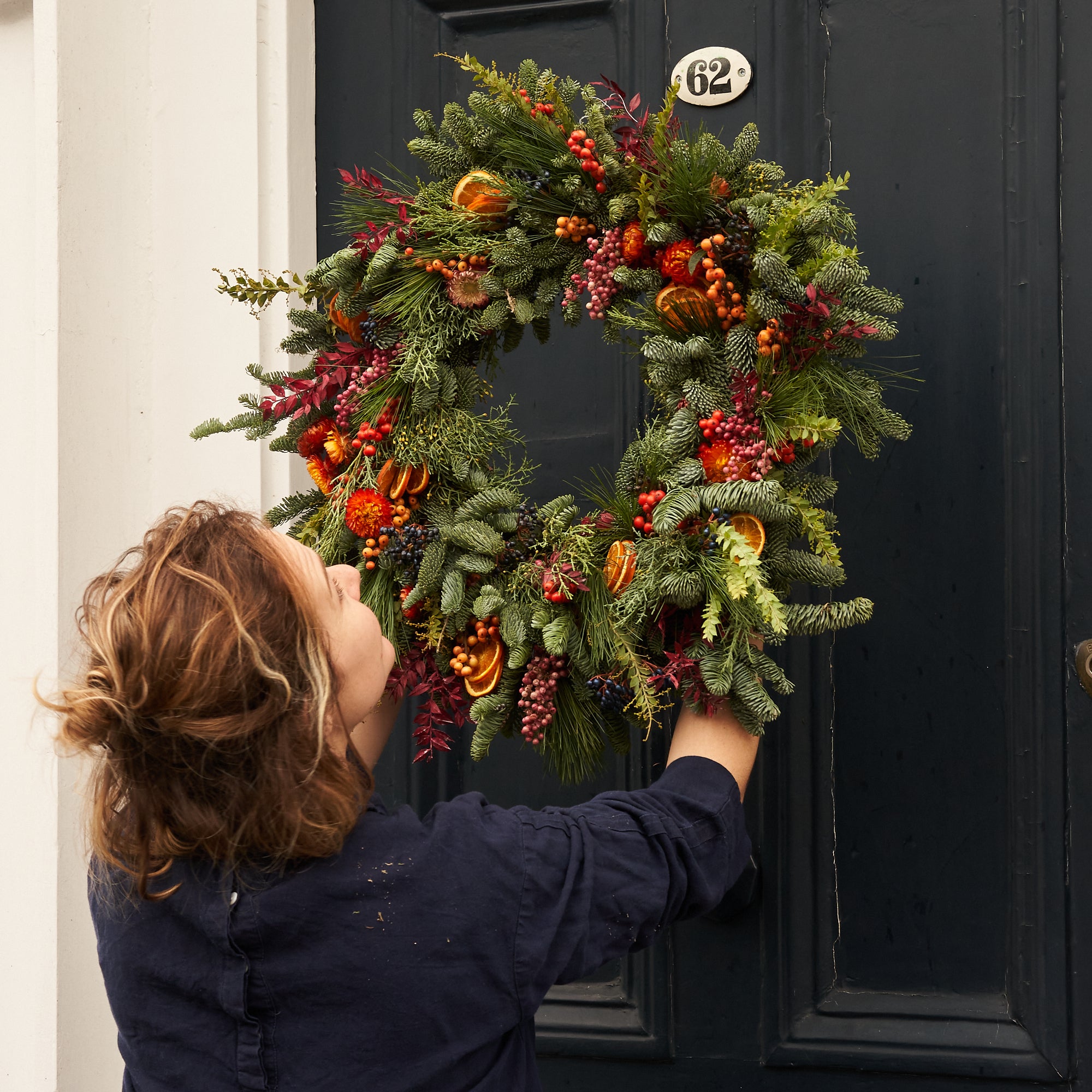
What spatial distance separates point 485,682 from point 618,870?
255 mm

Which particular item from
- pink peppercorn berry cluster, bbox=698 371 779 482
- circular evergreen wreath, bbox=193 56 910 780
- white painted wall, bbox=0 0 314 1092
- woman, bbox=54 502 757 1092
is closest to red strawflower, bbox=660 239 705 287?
circular evergreen wreath, bbox=193 56 910 780

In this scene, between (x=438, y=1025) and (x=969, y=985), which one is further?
(x=969, y=985)

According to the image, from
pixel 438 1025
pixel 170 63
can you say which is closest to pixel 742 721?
pixel 438 1025

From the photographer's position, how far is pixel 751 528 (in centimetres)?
89

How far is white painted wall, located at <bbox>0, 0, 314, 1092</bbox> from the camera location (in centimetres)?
126

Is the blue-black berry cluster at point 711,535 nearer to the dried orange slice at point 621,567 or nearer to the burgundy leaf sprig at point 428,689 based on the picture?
the dried orange slice at point 621,567

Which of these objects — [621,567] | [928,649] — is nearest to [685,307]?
[621,567]

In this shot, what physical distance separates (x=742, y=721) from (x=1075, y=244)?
75 centimetres

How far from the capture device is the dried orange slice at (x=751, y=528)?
2.90 feet

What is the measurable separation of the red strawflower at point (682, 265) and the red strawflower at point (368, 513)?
0.36 metres

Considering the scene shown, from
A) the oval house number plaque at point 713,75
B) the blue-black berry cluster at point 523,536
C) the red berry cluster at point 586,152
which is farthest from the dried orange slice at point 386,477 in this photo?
the oval house number plaque at point 713,75

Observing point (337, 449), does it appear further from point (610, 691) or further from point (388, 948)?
point (388, 948)

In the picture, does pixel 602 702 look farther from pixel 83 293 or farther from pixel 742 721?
pixel 83 293

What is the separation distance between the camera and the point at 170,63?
1359 mm
